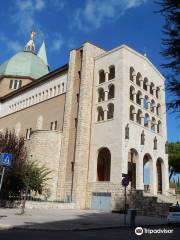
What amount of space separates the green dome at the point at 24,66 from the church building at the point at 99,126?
17.5 m

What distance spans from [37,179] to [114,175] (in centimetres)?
896

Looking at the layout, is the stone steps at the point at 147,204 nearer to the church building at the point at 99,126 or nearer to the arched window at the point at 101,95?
the church building at the point at 99,126

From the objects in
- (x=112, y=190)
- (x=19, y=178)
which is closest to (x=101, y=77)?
(x=112, y=190)

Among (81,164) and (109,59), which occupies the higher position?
(109,59)

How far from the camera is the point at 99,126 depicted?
112 ft

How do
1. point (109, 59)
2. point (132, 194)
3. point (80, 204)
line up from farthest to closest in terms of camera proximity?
point (109, 59) < point (80, 204) < point (132, 194)

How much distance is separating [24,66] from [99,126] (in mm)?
32666

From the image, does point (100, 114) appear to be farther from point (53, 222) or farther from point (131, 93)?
point (53, 222)

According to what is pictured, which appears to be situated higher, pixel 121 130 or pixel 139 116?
pixel 139 116

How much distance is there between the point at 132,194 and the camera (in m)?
28.8

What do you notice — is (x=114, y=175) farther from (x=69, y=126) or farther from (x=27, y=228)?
(x=27, y=228)

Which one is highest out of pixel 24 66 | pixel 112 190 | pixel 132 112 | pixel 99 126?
pixel 24 66

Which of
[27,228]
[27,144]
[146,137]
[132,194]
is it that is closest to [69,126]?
[27,144]

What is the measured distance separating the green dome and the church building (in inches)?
689
